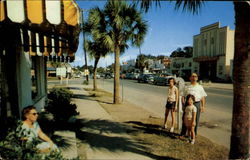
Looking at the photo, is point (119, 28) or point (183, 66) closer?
point (119, 28)

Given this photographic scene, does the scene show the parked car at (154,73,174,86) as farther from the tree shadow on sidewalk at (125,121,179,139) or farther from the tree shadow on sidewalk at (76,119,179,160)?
the tree shadow on sidewalk at (76,119,179,160)

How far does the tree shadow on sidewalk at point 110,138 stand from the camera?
429 cm

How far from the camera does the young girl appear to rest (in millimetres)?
4566

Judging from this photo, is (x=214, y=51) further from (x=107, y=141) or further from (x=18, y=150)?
(x=18, y=150)

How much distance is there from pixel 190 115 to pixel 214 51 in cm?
3430

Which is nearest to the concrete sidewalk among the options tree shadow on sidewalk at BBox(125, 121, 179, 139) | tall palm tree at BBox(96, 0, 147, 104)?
tree shadow on sidewalk at BBox(125, 121, 179, 139)

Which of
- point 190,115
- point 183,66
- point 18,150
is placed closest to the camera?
point 18,150

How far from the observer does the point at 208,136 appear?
536 centimetres

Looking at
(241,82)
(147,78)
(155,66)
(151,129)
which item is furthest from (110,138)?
(155,66)

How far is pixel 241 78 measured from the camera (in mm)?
2939

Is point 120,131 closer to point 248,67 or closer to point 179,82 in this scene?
point 179,82

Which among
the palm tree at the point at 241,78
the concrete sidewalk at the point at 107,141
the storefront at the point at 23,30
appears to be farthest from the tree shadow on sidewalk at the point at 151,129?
the storefront at the point at 23,30

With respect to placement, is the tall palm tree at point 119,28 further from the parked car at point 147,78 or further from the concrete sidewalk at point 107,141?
the parked car at point 147,78

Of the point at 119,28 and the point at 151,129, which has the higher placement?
the point at 119,28
